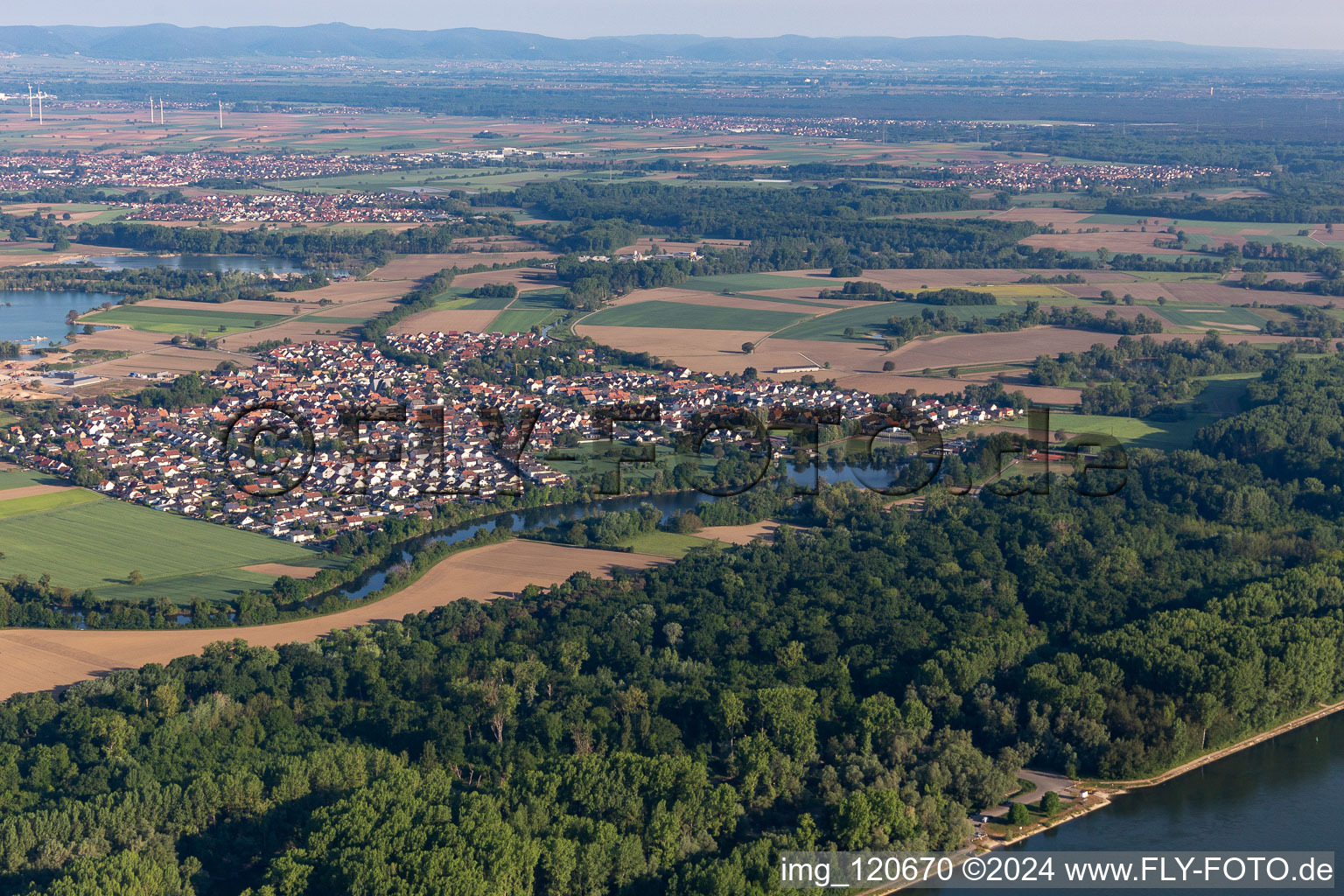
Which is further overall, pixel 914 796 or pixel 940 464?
pixel 940 464

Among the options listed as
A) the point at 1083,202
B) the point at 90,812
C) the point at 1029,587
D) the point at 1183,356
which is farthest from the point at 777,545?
the point at 1083,202

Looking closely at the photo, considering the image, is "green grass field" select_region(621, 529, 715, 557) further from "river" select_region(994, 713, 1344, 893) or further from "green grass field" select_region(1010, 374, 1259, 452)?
"green grass field" select_region(1010, 374, 1259, 452)

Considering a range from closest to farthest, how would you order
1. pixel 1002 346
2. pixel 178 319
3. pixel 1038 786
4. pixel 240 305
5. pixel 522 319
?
1. pixel 1038 786
2. pixel 1002 346
3. pixel 522 319
4. pixel 178 319
5. pixel 240 305

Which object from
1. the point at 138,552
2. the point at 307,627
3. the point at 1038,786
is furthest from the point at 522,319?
the point at 1038,786

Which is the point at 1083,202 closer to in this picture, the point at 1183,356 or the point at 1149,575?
the point at 1183,356

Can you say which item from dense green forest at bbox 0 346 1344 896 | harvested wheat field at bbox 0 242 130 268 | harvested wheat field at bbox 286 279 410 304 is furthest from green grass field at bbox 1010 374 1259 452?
harvested wheat field at bbox 0 242 130 268

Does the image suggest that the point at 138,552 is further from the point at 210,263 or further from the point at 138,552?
the point at 210,263
